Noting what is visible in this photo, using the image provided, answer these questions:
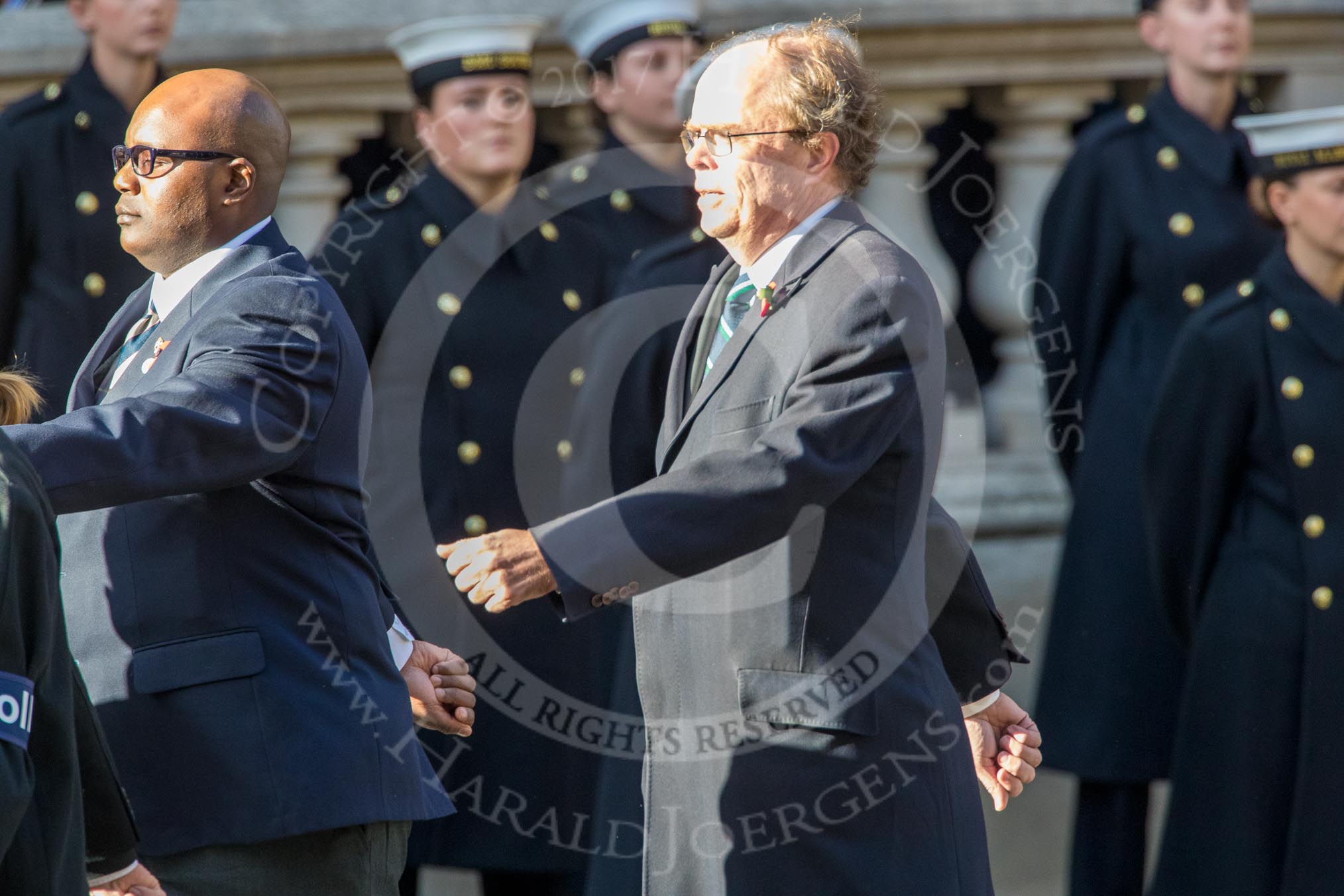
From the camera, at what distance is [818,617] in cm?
296

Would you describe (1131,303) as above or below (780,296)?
above

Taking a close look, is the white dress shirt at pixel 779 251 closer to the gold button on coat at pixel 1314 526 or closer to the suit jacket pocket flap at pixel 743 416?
the suit jacket pocket flap at pixel 743 416

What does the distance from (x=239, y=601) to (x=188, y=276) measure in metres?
0.48

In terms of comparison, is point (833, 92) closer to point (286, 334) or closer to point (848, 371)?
point (848, 371)

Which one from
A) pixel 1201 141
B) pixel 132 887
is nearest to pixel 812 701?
pixel 132 887

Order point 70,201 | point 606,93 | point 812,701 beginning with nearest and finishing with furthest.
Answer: point 812,701, point 70,201, point 606,93

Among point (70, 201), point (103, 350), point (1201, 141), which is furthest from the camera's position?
point (1201, 141)

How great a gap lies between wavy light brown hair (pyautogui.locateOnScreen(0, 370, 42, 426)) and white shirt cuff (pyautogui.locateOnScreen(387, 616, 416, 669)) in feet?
2.19

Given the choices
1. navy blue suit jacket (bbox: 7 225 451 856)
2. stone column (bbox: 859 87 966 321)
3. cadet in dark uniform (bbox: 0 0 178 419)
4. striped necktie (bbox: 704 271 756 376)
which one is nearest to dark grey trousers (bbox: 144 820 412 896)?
navy blue suit jacket (bbox: 7 225 451 856)

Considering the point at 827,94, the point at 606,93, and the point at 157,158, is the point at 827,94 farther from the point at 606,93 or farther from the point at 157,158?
the point at 606,93

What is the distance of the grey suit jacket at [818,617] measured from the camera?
9.53ft

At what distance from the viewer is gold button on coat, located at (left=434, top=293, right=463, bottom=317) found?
4633 millimetres

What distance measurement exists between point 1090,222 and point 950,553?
7.34 ft

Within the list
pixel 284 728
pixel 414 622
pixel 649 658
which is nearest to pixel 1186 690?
pixel 414 622
